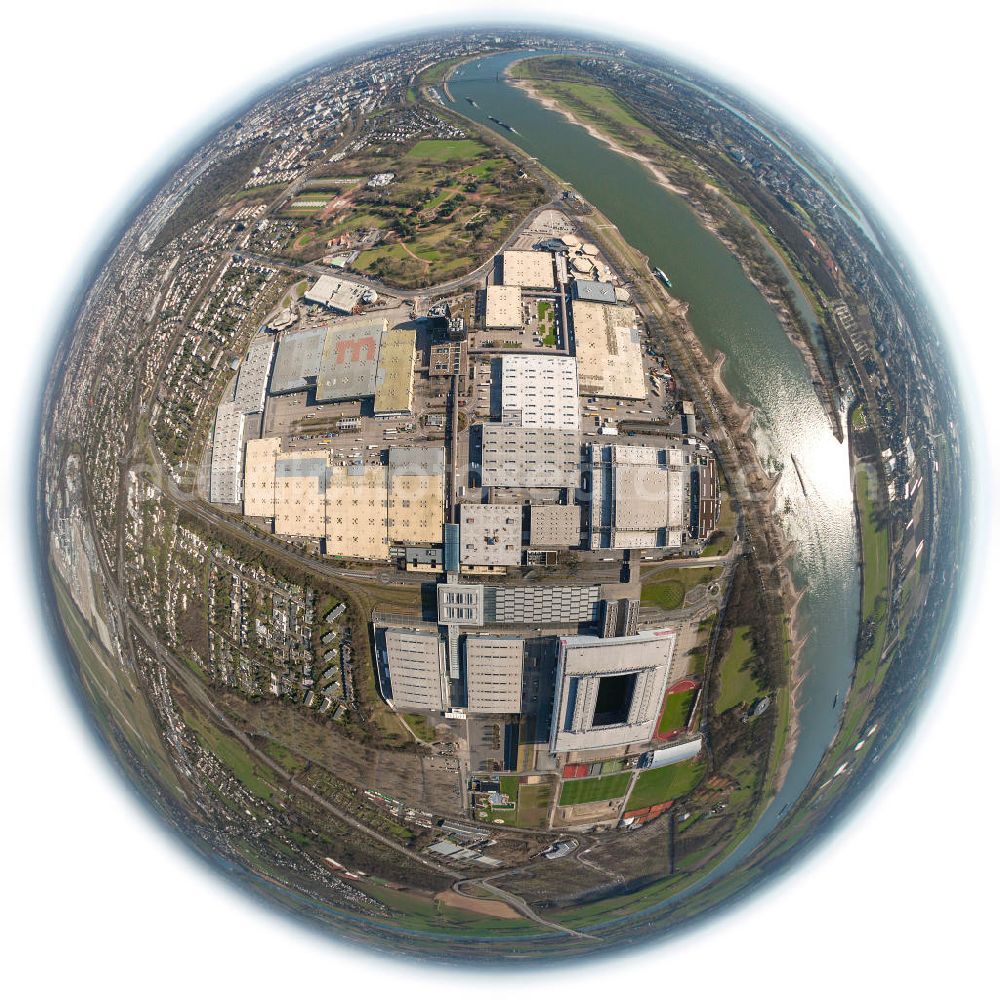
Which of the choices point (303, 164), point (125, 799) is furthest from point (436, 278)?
point (125, 799)

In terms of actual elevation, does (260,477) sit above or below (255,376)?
below

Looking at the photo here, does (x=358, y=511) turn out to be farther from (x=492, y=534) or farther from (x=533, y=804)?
(x=533, y=804)

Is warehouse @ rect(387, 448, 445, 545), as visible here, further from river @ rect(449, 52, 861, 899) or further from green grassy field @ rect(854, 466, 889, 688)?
green grassy field @ rect(854, 466, 889, 688)

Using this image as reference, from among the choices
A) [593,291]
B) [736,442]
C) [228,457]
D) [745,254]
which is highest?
[745,254]

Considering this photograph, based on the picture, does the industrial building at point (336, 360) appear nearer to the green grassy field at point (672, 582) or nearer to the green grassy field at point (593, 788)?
the green grassy field at point (672, 582)

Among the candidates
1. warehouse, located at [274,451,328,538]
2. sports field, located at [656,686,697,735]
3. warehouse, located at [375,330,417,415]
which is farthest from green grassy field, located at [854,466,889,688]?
warehouse, located at [274,451,328,538]

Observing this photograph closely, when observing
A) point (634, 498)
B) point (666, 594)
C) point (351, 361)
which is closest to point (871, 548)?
point (666, 594)

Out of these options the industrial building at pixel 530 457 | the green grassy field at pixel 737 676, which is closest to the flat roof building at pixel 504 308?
the industrial building at pixel 530 457
